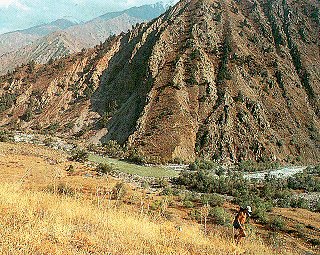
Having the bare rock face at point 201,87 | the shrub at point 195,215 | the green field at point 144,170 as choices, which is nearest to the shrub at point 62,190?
the shrub at point 195,215

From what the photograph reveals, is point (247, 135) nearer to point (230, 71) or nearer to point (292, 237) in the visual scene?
point (230, 71)

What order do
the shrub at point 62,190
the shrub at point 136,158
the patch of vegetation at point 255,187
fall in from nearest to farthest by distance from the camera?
the shrub at point 62,190
the patch of vegetation at point 255,187
the shrub at point 136,158

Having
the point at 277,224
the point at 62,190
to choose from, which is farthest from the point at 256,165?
the point at 62,190

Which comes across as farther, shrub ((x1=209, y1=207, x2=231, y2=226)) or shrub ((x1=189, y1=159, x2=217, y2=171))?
shrub ((x1=189, y1=159, x2=217, y2=171))

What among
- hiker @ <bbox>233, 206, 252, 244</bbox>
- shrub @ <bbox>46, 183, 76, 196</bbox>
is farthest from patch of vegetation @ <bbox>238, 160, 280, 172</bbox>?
hiker @ <bbox>233, 206, 252, 244</bbox>

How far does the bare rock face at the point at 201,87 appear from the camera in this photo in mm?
56062

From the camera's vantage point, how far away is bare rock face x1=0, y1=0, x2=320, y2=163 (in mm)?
56062

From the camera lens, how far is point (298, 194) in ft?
117

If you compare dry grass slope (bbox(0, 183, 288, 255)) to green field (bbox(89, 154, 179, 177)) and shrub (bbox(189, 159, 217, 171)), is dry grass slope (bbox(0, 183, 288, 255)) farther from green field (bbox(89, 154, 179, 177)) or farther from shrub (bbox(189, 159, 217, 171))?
shrub (bbox(189, 159, 217, 171))

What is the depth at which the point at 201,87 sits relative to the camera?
62.8 meters

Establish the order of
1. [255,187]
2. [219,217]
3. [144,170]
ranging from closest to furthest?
[219,217], [255,187], [144,170]

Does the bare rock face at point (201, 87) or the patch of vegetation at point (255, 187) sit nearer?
the patch of vegetation at point (255, 187)

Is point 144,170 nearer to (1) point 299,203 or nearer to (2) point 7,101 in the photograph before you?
(1) point 299,203

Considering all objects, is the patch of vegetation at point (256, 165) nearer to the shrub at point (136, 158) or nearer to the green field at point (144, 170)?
the green field at point (144, 170)
